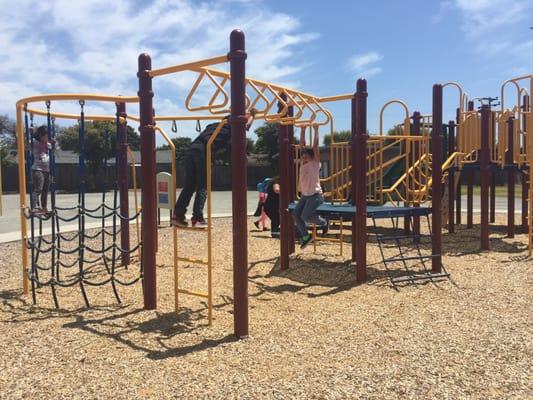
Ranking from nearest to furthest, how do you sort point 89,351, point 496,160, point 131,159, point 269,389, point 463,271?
1. point 269,389
2. point 89,351
3. point 463,271
4. point 131,159
5. point 496,160

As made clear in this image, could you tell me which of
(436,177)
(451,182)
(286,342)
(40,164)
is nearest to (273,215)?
(451,182)

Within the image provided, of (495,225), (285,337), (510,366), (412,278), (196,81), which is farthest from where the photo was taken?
(495,225)

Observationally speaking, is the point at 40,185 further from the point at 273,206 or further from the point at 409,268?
the point at 273,206

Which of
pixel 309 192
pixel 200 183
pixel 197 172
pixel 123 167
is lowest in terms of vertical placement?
pixel 309 192

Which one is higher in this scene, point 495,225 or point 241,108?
point 241,108

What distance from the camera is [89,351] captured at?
4.20 meters

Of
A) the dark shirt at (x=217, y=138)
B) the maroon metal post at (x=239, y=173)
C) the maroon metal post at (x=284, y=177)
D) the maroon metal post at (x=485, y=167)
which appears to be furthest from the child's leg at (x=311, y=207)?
the maroon metal post at (x=485, y=167)

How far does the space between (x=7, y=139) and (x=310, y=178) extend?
164ft

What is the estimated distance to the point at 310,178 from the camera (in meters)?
7.04

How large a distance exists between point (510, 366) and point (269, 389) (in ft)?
5.68

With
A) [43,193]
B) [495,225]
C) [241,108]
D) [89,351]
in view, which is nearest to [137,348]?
[89,351]

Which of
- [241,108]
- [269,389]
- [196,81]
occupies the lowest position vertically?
[269,389]

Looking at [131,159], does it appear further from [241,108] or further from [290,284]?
[241,108]

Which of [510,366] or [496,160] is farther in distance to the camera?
[496,160]
